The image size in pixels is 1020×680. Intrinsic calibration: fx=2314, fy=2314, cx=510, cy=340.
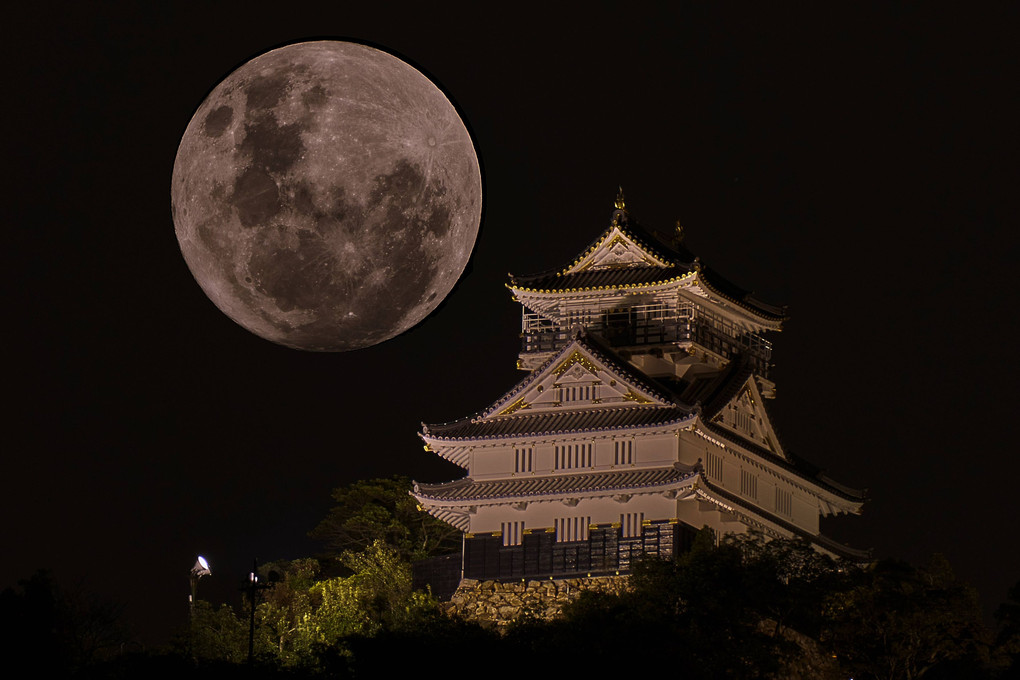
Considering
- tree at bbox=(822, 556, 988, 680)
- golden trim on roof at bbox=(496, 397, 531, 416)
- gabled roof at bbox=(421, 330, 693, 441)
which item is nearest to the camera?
tree at bbox=(822, 556, 988, 680)

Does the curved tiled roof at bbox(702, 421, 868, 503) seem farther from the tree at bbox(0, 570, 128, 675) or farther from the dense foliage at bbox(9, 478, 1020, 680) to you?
the tree at bbox(0, 570, 128, 675)

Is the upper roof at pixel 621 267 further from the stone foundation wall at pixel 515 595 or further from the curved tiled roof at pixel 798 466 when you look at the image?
the stone foundation wall at pixel 515 595

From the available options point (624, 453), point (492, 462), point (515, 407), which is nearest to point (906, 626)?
point (624, 453)

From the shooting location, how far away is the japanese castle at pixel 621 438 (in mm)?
75562

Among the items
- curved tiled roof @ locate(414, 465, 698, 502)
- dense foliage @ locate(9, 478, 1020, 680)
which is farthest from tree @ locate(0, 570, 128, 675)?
curved tiled roof @ locate(414, 465, 698, 502)

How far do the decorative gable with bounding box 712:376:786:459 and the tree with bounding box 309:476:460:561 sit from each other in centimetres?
1226

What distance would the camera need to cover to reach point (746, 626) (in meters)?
63.5

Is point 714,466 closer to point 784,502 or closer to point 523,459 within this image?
point 784,502

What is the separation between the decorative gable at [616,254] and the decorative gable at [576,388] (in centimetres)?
661

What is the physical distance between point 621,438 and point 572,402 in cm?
240

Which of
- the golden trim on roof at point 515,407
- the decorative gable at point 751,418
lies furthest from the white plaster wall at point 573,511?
the decorative gable at point 751,418

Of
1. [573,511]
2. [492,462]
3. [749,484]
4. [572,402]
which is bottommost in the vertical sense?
[573,511]

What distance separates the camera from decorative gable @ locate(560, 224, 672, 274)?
83.0m

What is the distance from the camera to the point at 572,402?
3078 inches
